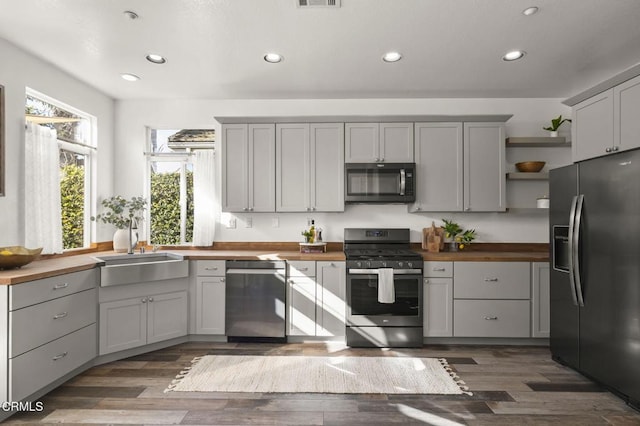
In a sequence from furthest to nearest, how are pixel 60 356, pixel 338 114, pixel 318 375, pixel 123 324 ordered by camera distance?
pixel 338 114, pixel 123 324, pixel 318 375, pixel 60 356

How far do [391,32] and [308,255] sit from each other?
6.74ft

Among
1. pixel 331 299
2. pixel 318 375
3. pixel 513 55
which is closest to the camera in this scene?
pixel 318 375

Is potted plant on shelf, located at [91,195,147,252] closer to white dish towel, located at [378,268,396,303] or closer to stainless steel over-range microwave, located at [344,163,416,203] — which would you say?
stainless steel over-range microwave, located at [344,163,416,203]

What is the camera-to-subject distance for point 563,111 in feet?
12.9

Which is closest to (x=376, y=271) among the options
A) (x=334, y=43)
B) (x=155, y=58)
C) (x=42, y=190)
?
(x=334, y=43)

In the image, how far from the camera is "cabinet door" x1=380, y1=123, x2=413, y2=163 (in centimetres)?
371

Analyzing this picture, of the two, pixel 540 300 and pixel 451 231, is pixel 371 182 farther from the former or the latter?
pixel 540 300

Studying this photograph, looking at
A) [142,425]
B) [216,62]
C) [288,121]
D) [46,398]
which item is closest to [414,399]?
[142,425]

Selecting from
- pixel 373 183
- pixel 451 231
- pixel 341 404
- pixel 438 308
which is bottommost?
pixel 341 404

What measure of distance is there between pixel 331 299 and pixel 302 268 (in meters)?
0.41

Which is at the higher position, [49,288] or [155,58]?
[155,58]

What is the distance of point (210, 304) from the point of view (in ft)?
11.3

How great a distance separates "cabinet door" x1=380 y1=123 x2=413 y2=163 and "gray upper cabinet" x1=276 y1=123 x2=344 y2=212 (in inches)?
17.6

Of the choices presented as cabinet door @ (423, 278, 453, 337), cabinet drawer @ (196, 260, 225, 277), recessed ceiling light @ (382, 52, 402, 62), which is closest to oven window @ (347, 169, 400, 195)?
cabinet door @ (423, 278, 453, 337)
